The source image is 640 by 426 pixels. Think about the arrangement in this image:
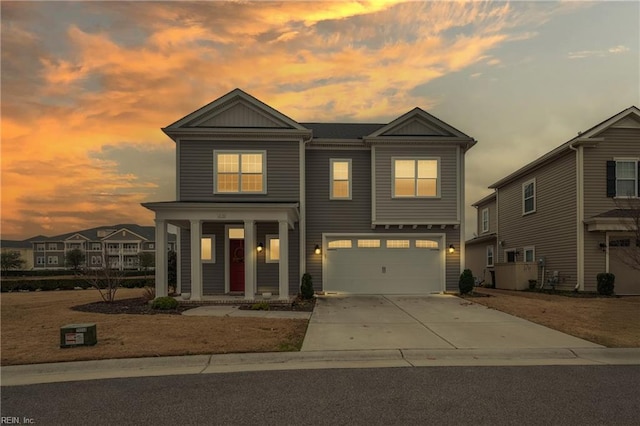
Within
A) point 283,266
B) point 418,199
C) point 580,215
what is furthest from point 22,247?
point 580,215

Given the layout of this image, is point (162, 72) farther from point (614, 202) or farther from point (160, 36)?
point (614, 202)

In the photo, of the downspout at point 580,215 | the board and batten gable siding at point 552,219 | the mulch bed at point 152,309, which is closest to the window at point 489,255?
the board and batten gable siding at point 552,219

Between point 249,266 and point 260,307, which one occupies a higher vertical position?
point 249,266

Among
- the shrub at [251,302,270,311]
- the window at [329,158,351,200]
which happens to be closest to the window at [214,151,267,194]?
the window at [329,158,351,200]

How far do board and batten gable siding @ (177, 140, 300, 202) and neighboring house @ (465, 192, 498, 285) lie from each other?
17.7 m

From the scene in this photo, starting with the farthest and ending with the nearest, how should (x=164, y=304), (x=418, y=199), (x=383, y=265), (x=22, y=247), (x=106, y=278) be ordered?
(x=22, y=247)
(x=383, y=265)
(x=418, y=199)
(x=106, y=278)
(x=164, y=304)

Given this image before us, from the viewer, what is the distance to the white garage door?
18516mm

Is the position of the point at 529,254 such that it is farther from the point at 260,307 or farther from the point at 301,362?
the point at 301,362

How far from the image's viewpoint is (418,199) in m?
18.4

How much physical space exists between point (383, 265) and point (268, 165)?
251 inches

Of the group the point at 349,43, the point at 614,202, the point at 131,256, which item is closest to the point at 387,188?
the point at 349,43

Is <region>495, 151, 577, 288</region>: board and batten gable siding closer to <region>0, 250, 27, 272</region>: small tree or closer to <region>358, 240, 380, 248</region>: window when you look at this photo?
<region>358, 240, 380, 248</region>: window

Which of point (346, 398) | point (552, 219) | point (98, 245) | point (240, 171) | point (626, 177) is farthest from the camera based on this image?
point (98, 245)

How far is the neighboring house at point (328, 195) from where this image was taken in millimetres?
17859
